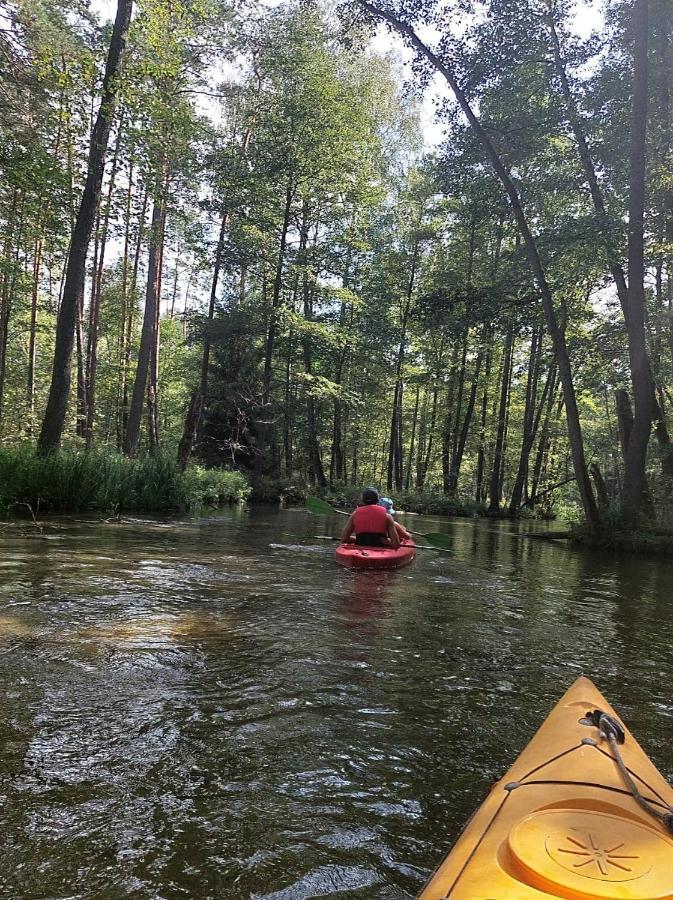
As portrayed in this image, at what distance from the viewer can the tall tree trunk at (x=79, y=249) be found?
1038cm

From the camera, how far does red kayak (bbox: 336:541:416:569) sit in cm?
764

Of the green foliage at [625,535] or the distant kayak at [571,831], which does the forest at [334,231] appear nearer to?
the green foliage at [625,535]

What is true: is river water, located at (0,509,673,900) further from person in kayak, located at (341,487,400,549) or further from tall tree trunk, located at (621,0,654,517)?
tall tree trunk, located at (621,0,654,517)

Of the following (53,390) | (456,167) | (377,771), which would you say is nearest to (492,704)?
(377,771)

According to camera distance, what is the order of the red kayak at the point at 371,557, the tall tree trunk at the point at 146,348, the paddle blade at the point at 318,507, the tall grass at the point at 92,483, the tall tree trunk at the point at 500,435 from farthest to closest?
the tall tree trunk at the point at 500,435 < the tall tree trunk at the point at 146,348 < the paddle blade at the point at 318,507 < the tall grass at the point at 92,483 < the red kayak at the point at 371,557

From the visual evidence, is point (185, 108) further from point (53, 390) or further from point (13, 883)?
point (13, 883)

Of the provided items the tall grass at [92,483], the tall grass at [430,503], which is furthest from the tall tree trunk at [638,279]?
the tall grass at [430,503]

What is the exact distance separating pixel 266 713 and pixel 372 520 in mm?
5168

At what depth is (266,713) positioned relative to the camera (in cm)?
319

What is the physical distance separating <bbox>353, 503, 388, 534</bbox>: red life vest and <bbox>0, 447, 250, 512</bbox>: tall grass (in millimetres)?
5540

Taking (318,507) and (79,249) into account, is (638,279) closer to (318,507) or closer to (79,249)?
(318,507)

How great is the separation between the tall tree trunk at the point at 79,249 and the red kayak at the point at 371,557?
6.25 m

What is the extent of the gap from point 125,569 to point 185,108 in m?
8.81

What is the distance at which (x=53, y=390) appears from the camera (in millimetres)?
10961
